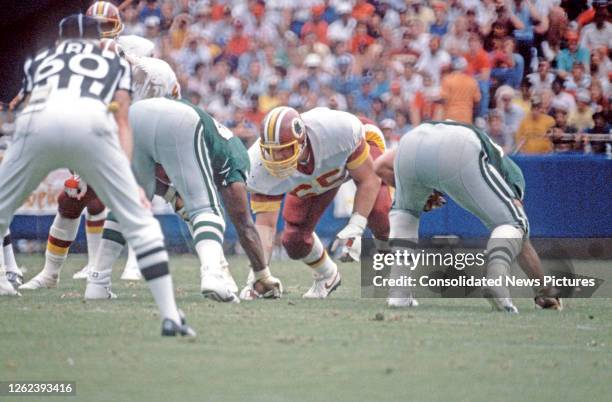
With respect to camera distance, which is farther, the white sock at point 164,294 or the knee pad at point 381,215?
the knee pad at point 381,215

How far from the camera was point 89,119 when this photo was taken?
646cm

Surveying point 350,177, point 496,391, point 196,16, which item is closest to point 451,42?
point 196,16

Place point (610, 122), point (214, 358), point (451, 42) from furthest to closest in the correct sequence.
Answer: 1. point (451, 42)
2. point (610, 122)
3. point (214, 358)

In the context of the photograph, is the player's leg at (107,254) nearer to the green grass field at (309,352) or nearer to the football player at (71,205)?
the green grass field at (309,352)

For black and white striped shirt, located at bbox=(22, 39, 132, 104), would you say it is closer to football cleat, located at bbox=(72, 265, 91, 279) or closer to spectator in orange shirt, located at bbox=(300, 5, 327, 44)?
football cleat, located at bbox=(72, 265, 91, 279)

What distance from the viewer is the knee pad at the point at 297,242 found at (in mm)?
10164

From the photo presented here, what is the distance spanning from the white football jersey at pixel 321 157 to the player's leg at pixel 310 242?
0.11m

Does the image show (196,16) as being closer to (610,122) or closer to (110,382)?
(610,122)

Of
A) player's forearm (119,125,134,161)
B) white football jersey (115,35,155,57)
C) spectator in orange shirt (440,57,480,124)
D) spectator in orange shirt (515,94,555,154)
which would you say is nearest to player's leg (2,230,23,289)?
white football jersey (115,35,155,57)

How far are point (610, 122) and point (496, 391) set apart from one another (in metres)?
11.4

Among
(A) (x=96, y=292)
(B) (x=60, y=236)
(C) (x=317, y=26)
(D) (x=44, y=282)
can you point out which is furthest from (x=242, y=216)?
(C) (x=317, y=26)

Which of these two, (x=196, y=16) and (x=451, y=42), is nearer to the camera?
(x=451, y=42)

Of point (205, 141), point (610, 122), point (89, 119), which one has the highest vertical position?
point (89, 119)

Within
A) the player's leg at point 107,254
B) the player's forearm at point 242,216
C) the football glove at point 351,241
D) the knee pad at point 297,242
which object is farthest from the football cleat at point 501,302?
the player's leg at point 107,254
